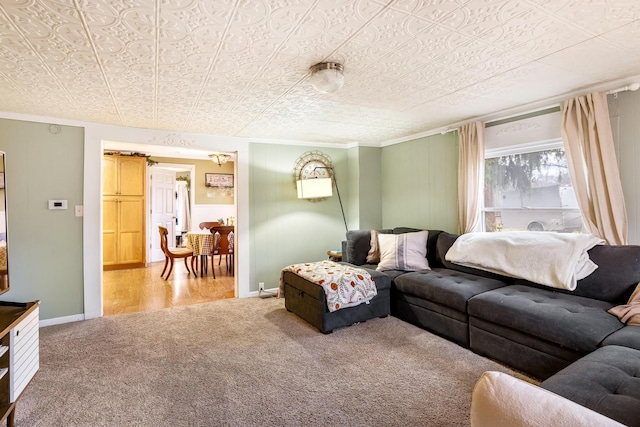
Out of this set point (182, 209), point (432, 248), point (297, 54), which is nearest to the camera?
point (297, 54)

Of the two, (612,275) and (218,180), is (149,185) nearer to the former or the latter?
(218,180)

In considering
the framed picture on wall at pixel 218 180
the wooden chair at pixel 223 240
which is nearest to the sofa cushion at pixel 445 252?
the wooden chair at pixel 223 240

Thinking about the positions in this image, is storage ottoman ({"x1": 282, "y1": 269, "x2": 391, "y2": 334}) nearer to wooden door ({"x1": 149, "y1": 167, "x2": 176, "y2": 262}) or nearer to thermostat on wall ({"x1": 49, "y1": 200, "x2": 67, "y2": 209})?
thermostat on wall ({"x1": 49, "y1": 200, "x2": 67, "y2": 209})

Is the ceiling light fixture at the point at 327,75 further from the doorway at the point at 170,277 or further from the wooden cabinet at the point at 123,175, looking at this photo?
the wooden cabinet at the point at 123,175

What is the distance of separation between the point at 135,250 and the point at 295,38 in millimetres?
6169

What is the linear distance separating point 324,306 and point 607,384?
201cm

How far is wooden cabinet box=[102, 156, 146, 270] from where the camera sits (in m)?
6.23

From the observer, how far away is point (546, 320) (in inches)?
82.4

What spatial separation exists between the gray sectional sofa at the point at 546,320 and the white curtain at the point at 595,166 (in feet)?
0.70

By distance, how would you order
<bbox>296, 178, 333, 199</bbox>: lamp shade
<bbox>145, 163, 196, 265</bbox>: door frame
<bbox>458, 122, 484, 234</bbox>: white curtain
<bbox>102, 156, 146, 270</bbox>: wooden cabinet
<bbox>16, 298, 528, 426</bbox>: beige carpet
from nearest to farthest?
<bbox>16, 298, 528, 426</bbox>: beige carpet < <bbox>458, 122, 484, 234</bbox>: white curtain < <bbox>296, 178, 333, 199</bbox>: lamp shade < <bbox>102, 156, 146, 270</bbox>: wooden cabinet < <bbox>145, 163, 196, 265</bbox>: door frame

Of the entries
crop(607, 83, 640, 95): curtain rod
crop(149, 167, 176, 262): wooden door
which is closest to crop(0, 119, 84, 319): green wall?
crop(149, 167, 176, 262): wooden door

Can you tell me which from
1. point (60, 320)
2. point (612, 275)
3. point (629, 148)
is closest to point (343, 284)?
point (612, 275)

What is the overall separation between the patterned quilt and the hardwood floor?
1.77 metres

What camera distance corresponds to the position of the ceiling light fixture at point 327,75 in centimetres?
213
